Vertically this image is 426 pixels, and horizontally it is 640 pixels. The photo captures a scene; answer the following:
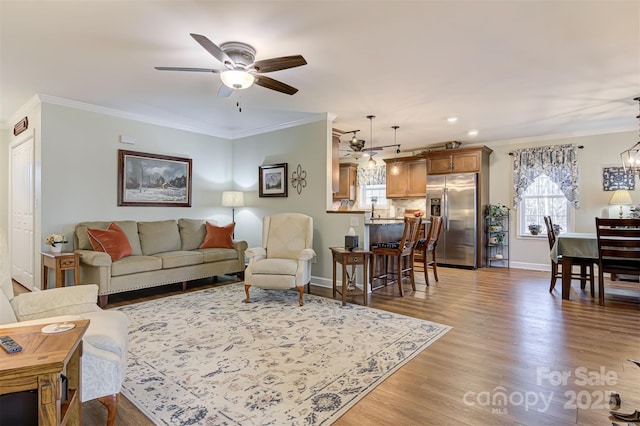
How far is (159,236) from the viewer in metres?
4.90

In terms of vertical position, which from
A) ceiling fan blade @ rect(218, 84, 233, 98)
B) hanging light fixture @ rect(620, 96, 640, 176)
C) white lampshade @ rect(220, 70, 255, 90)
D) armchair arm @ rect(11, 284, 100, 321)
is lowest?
armchair arm @ rect(11, 284, 100, 321)

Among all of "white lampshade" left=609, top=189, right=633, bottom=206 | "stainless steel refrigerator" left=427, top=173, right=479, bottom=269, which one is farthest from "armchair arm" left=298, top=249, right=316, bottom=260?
"white lampshade" left=609, top=189, right=633, bottom=206

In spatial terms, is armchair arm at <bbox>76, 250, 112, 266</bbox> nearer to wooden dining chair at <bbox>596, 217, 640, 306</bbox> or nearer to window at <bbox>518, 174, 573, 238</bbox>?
wooden dining chair at <bbox>596, 217, 640, 306</bbox>

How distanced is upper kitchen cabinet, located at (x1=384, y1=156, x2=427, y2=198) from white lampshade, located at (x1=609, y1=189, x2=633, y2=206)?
10.3ft

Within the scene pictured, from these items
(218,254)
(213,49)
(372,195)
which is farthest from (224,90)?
(372,195)

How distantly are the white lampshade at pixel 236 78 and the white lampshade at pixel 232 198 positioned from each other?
3.24 m

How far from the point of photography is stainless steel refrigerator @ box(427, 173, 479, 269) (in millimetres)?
6398

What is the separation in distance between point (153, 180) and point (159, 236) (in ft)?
3.12

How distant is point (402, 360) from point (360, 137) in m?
4.74

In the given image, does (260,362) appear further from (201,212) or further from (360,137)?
(360,137)

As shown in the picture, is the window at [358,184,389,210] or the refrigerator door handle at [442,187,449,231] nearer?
the refrigerator door handle at [442,187,449,231]

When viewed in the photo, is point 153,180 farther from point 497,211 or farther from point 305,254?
point 497,211

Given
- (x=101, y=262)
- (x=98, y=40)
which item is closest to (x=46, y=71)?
(x=98, y=40)

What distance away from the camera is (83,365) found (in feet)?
5.27
